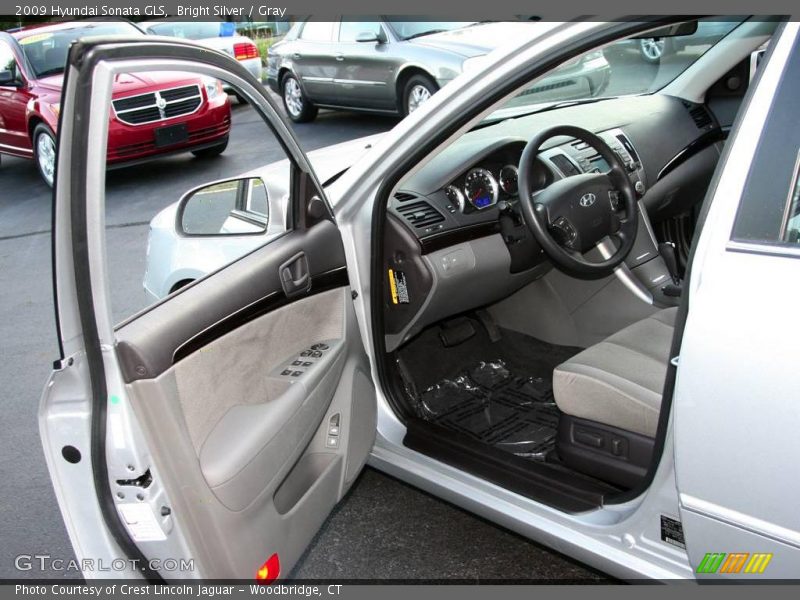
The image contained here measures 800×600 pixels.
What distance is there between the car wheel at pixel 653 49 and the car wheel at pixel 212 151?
462 centimetres

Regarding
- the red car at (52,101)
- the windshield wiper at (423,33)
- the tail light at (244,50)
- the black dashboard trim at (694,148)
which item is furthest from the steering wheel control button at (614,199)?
the tail light at (244,50)

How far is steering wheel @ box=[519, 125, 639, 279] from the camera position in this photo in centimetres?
268

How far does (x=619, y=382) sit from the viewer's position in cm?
220

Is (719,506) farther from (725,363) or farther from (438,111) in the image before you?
(438,111)

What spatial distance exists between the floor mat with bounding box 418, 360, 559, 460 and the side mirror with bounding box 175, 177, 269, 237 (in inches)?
35.7

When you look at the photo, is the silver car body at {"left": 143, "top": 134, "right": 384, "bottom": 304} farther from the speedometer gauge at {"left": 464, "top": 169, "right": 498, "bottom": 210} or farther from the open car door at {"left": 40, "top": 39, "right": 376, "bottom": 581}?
the speedometer gauge at {"left": 464, "top": 169, "right": 498, "bottom": 210}

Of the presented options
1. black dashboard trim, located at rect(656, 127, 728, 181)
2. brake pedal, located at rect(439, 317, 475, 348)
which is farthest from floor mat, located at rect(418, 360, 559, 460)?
black dashboard trim, located at rect(656, 127, 728, 181)

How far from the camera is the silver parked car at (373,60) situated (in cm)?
755

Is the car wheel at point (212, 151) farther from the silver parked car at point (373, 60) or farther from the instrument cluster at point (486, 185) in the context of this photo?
the instrument cluster at point (486, 185)

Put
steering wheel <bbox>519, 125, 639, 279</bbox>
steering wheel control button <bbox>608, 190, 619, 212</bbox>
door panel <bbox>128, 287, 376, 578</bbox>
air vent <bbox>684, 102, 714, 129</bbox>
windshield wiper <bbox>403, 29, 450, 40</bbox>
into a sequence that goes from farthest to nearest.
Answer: windshield wiper <bbox>403, 29, 450, 40</bbox>, air vent <bbox>684, 102, 714, 129</bbox>, steering wheel control button <bbox>608, 190, 619, 212</bbox>, steering wheel <bbox>519, 125, 639, 279</bbox>, door panel <bbox>128, 287, 376, 578</bbox>

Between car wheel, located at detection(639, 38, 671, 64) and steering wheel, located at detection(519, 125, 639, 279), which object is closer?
steering wheel, located at detection(519, 125, 639, 279)

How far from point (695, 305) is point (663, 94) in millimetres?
2545

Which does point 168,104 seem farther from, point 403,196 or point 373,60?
point 403,196

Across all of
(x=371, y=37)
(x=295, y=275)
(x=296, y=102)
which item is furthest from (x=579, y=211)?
(x=296, y=102)
